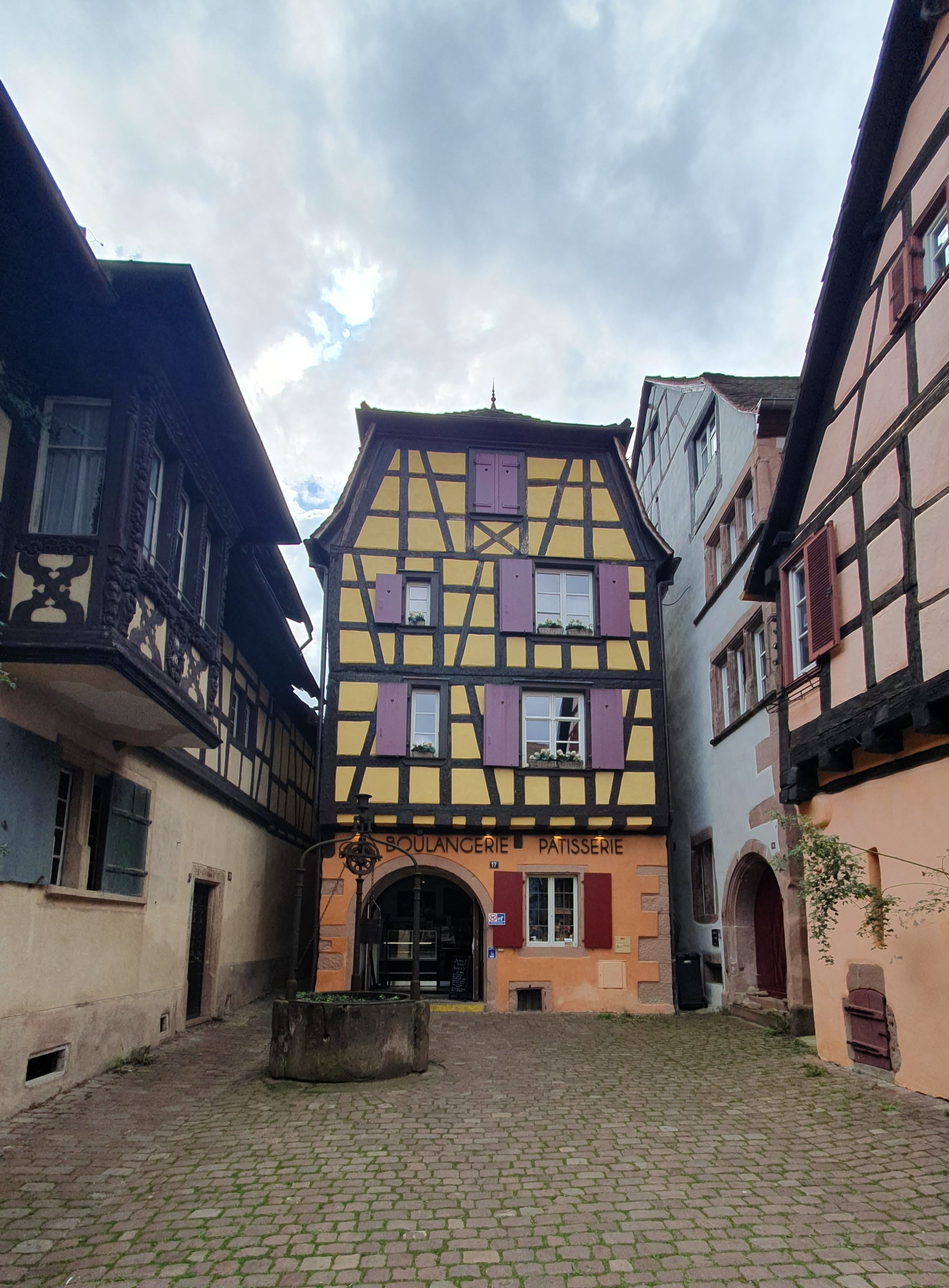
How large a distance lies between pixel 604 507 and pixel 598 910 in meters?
7.07

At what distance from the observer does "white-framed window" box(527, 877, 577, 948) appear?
1617 cm

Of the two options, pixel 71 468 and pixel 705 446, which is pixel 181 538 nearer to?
pixel 71 468

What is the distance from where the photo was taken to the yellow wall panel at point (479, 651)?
55.9 feet

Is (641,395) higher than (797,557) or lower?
higher

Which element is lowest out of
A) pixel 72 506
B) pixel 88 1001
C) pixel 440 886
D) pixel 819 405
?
pixel 88 1001

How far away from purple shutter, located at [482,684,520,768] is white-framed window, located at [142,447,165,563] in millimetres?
8559

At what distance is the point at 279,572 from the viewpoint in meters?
13.9

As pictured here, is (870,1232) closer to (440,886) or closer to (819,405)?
(819,405)

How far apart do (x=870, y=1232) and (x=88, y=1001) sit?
687 centimetres

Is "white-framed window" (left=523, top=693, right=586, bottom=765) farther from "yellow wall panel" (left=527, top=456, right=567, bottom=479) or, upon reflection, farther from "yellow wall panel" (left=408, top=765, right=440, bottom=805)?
"yellow wall panel" (left=527, top=456, right=567, bottom=479)

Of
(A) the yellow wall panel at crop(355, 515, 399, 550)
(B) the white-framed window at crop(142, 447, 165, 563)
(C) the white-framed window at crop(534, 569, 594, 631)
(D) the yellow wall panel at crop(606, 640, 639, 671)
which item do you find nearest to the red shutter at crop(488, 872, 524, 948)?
(D) the yellow wall panel at crop(606, 640, 639, 671)

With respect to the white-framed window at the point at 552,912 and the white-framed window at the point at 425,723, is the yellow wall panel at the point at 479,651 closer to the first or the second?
the white-framed window at the point at 425,723

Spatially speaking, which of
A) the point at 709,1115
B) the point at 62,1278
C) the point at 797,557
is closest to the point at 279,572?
the point at 797,557

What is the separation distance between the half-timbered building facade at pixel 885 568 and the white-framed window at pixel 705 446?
671cm
